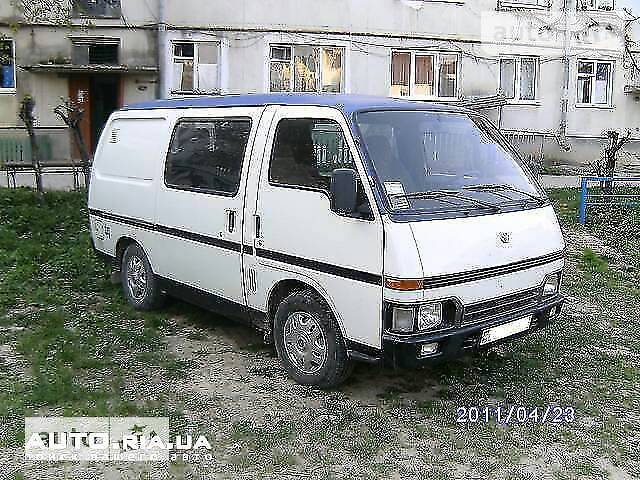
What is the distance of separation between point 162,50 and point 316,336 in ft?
54.7

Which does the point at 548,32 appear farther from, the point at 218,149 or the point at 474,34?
the point at 218,149

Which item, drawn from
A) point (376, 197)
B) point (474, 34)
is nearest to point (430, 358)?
point (376, 197)

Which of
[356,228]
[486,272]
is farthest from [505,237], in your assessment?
[356,228]

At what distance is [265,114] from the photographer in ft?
19.8

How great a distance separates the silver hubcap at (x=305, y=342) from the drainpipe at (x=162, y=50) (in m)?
16.2

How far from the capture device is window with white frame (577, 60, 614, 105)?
25.3m

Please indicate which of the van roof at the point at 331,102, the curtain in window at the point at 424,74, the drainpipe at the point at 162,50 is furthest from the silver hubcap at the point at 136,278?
the curtain in window at the point at 424,74

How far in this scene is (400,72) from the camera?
22.9 m

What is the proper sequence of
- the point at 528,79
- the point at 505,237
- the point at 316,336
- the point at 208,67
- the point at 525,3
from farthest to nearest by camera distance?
the point at 528,79
the point at 525,3
the point at 208,67
the point at 316,336
the point at 505,237

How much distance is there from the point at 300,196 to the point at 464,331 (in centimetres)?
152

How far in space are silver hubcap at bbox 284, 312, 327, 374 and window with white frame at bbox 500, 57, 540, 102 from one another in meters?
20.1

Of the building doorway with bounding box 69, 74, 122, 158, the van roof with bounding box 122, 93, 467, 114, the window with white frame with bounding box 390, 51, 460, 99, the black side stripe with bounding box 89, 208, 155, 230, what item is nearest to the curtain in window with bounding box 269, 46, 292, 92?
the window with white frame with bounding box 390, 51, 460, 99

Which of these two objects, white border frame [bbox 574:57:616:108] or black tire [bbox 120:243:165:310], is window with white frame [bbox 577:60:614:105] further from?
black tire [bbox 120:243:165:310]
